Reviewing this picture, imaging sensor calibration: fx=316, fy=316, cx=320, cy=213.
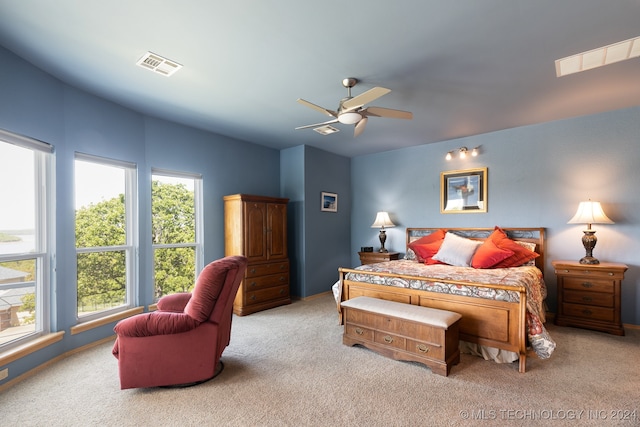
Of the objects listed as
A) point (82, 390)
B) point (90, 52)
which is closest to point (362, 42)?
point (90, 52)

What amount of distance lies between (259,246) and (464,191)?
3.42 metres

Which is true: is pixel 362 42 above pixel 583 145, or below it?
above

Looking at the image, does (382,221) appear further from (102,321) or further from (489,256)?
(102,321)

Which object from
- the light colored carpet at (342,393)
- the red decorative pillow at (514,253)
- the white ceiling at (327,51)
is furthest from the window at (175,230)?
the red decorative pillow at (514,253)

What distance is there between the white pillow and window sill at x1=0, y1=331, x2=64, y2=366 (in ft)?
14.9

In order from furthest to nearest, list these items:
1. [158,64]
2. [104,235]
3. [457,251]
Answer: [457,251]
[104,235]
[158,64]

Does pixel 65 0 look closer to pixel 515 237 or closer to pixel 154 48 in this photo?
pixel 154 48

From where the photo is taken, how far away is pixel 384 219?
5.73 meters

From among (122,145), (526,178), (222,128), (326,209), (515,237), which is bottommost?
(515,237)

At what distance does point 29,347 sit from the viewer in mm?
2730

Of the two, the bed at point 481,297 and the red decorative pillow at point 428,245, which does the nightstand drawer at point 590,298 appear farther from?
the red decorative pillow at point 428,245

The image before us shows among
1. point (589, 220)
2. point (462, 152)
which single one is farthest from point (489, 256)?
point (462, 152)

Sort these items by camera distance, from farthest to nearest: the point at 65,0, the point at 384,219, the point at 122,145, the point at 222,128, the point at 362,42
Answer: the point at 384,219
the point at 222,128
the point at 122,145
the point at 362,42
the point at 65,0

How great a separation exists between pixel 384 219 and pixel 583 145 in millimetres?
2963
